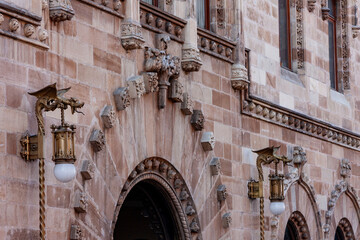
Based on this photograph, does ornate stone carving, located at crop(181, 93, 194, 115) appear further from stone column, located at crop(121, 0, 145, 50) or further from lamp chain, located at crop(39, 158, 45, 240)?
lamp chain, located at crop(39, 158, 45, 240)

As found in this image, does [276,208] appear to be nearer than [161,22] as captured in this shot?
No

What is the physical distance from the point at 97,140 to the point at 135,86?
135 cm

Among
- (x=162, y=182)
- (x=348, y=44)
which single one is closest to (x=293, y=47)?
(x=348, y=44)

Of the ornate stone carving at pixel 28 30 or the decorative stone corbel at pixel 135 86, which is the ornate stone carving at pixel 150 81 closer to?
the decorative stone corbel at pixel 135 86

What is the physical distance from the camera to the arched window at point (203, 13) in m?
18.5

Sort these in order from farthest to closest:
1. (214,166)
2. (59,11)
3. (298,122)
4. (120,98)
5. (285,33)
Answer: (285,33) → (298,122) → (214,166) → (120,98) → (59,11)

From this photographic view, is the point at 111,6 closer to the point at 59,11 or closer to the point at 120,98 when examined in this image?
the point at 120,98

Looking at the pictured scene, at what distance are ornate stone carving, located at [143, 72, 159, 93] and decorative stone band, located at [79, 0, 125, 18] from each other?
0.94m

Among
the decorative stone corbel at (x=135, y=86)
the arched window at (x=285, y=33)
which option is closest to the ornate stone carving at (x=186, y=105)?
the decorative stone corbel at (x=135, y=86)

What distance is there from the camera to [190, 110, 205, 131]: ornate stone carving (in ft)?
56.1

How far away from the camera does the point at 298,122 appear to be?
21156mm

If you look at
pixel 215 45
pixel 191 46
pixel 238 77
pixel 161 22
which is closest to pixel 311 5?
pixel 238 77

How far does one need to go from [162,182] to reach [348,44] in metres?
9.30

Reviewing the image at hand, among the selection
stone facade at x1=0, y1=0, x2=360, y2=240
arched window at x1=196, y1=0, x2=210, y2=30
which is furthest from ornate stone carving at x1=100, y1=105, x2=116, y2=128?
arched window at x1=196, y1=0, x2=210, y2=30
